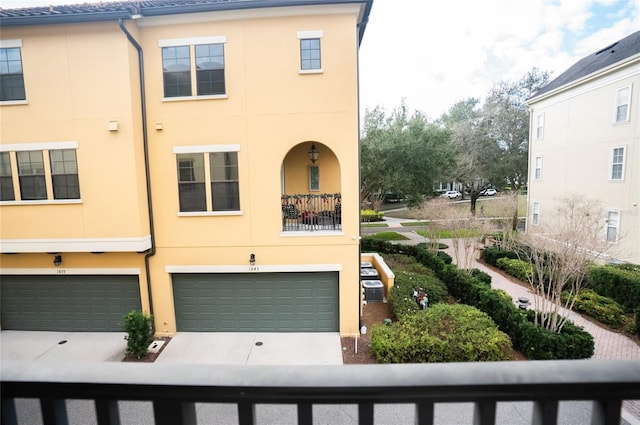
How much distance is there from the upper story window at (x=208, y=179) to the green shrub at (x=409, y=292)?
19.1ft

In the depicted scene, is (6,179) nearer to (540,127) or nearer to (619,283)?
(619,283)

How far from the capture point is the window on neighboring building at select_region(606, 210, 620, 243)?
575 inches

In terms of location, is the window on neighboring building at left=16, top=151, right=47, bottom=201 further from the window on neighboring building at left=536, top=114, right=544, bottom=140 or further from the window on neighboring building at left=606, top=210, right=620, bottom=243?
the window on neighboring building at left=536, top=114, right=544, bottom=140

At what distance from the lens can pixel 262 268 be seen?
30.3 feet

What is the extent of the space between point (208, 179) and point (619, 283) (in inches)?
567

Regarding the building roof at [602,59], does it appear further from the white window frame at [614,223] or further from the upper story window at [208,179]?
the upper story window at [208,179]

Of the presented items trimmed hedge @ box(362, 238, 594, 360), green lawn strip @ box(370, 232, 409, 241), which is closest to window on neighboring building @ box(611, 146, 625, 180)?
trimmed hedge @ box(362, 238, 594, 360)

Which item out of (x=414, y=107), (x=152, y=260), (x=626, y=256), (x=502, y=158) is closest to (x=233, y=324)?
(x=152, y=260)

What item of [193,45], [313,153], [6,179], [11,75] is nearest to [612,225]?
[313,153]

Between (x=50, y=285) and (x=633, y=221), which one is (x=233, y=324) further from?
(x=633, y=221)

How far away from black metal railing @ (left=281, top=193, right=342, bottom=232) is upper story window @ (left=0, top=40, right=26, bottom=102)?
330 inches

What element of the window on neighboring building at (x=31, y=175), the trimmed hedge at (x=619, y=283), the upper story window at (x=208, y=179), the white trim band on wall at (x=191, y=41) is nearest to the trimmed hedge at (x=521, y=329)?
the trimmed hedge at (x=619, y=283)

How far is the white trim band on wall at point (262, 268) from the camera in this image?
30.1ft

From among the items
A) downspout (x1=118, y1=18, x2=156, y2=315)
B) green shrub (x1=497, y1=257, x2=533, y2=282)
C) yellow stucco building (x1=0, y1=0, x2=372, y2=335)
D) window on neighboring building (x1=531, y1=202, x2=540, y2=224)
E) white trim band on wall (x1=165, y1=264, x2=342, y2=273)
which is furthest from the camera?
window on neighboring building (x1=531, y1=202, x2=540, y2=224)
